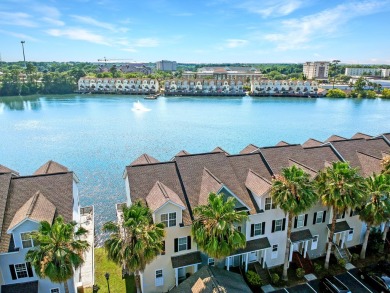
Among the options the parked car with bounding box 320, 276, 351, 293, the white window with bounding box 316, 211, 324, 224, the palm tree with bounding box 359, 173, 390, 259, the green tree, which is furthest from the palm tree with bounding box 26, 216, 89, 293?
the green tree

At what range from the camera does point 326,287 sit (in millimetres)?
26062

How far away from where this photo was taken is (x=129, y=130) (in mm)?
92000

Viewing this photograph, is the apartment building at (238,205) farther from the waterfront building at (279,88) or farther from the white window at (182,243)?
the waterfront building at (279,88)

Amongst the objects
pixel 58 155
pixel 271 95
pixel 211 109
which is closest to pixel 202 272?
pixel 58 155

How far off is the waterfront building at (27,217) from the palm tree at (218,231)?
1155 cm

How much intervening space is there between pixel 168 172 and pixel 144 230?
986 cm

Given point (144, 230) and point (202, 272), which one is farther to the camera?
point (202, 272)

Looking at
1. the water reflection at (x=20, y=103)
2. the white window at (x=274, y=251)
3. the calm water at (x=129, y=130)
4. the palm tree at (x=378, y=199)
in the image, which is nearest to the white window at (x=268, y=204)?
the white window at (x=274, y=251)

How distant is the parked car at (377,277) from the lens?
26.0 meters

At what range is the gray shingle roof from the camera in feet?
84.2

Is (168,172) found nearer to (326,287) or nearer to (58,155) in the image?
(326,287)

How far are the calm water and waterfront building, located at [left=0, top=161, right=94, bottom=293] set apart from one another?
608 inches

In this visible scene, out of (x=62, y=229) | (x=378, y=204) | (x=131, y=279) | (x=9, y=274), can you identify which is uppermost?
(x=62, y=229)

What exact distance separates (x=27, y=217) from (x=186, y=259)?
44.8 feet
